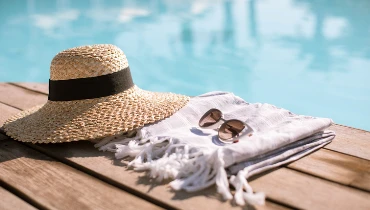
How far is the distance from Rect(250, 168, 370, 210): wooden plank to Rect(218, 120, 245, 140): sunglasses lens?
0.66 ft

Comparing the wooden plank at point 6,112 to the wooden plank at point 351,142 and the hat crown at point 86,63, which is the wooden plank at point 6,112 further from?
the wooden plank at point 351,142

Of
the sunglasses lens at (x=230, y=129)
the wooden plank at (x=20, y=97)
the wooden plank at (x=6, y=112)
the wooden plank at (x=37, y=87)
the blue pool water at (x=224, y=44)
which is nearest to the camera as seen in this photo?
the sunglasses lens at (x=230, y=129)

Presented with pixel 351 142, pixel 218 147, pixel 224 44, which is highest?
pixel 218 147

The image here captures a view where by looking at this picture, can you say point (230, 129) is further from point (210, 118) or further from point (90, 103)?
point (90, 103)

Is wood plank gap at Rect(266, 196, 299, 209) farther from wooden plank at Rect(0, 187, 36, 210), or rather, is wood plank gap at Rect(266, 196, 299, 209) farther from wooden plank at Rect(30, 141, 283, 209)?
wooden plank at Rect(0, 187, 36, 210)

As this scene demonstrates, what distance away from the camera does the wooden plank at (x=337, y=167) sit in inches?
49.1

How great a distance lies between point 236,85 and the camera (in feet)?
13.5

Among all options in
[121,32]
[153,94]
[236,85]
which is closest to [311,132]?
[153,94]

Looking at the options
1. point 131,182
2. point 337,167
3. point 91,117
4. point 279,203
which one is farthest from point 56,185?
point 337,167

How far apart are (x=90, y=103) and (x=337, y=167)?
826 millimetres

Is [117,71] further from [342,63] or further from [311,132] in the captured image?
[342,63]

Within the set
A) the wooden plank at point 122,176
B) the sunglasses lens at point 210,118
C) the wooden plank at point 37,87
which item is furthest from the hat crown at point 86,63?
the wooden plank at point 37,87

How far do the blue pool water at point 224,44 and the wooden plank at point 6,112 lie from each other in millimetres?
2096

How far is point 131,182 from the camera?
125 centimetres
